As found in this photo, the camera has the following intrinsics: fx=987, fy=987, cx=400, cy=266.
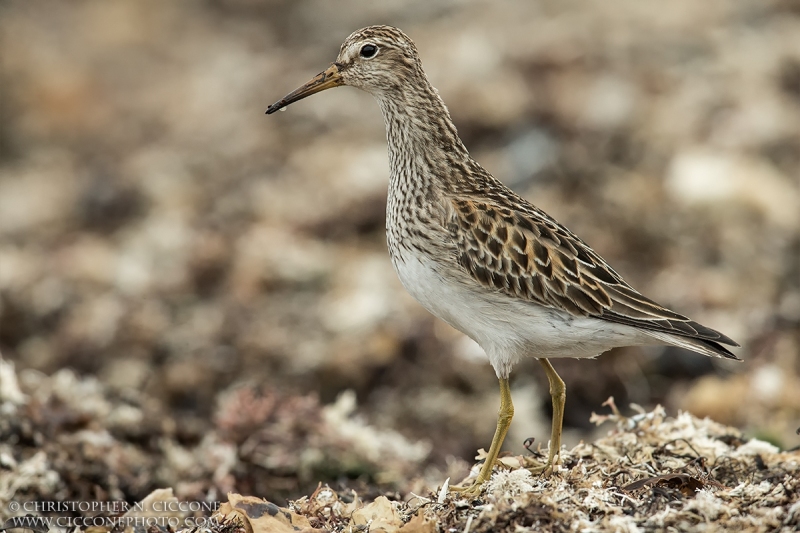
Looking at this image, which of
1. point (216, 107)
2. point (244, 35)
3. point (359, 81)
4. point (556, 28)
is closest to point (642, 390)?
point (359, 81)

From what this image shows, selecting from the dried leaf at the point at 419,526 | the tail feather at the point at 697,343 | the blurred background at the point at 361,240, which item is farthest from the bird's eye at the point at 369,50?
the dried leaf at the point at 419,526

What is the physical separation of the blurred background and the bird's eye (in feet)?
9.11

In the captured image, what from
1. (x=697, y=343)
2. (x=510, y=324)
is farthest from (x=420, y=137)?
(x=697, y=343)

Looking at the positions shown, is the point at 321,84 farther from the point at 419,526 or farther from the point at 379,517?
the point at 419,526

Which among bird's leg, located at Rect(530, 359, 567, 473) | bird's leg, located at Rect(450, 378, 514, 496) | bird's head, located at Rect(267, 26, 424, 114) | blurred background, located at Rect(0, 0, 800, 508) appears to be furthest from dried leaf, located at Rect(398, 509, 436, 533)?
bird's head, located at Rect(267, 26, 424, 114)

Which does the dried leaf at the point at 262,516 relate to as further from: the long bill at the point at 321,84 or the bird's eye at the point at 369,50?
the bird's eye at the point at 369,50

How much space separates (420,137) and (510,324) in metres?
1.37

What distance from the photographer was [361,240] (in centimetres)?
1190

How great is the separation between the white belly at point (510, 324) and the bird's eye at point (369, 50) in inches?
57.3

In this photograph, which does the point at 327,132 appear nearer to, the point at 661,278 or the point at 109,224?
the point at 109,224

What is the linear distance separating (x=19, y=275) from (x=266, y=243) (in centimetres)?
312

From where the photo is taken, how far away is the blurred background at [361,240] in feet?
26.2

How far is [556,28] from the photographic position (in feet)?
53.3

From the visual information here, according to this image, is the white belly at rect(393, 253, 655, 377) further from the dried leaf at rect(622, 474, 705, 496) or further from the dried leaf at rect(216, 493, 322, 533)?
the dried leaf at rect(216, 493, 322, 533)
